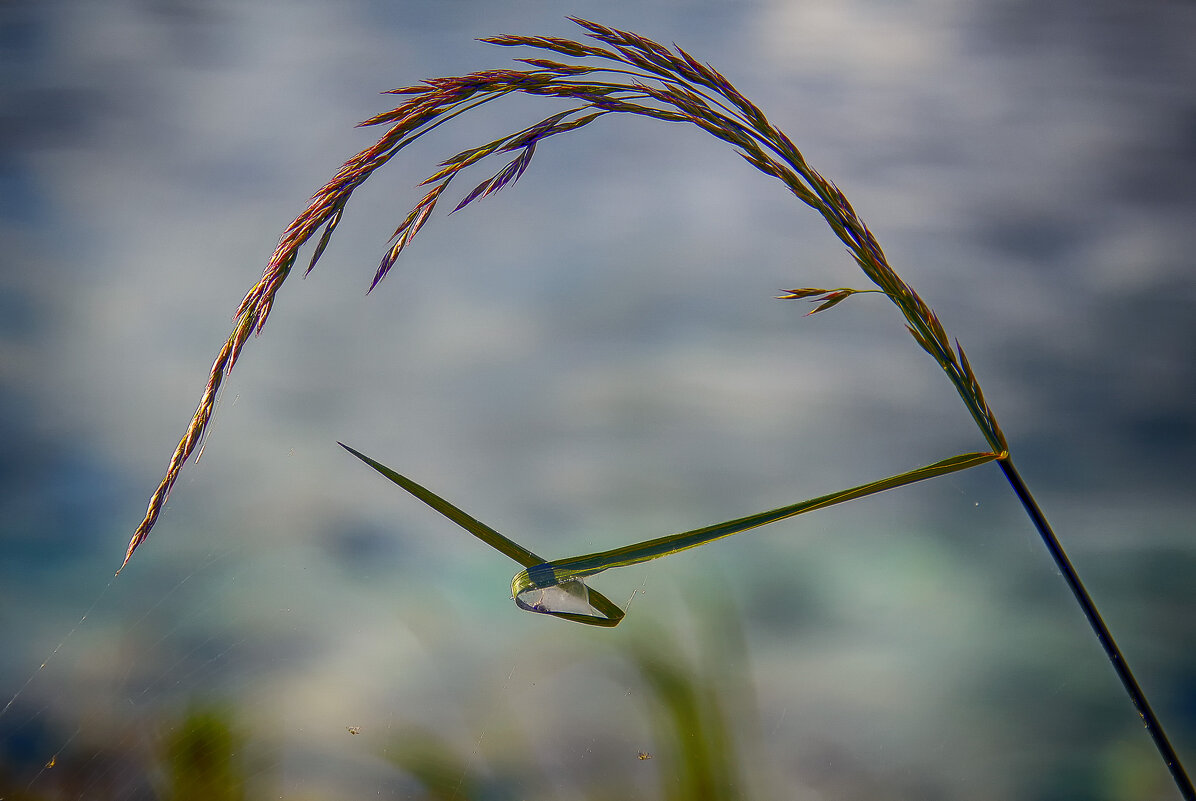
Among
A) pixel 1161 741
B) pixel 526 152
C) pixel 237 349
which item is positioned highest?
pixel 526 152

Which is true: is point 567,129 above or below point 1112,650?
above

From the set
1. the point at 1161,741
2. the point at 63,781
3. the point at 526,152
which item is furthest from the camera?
the point at 63,781

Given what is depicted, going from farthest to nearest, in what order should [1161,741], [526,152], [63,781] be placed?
[63,781] < [526,152] < [1161,741]

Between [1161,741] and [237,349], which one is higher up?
[237,349]

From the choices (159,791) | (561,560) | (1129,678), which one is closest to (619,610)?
(561,560)

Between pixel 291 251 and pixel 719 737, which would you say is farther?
pixel 719 737

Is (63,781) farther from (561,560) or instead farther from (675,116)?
(675,116)
